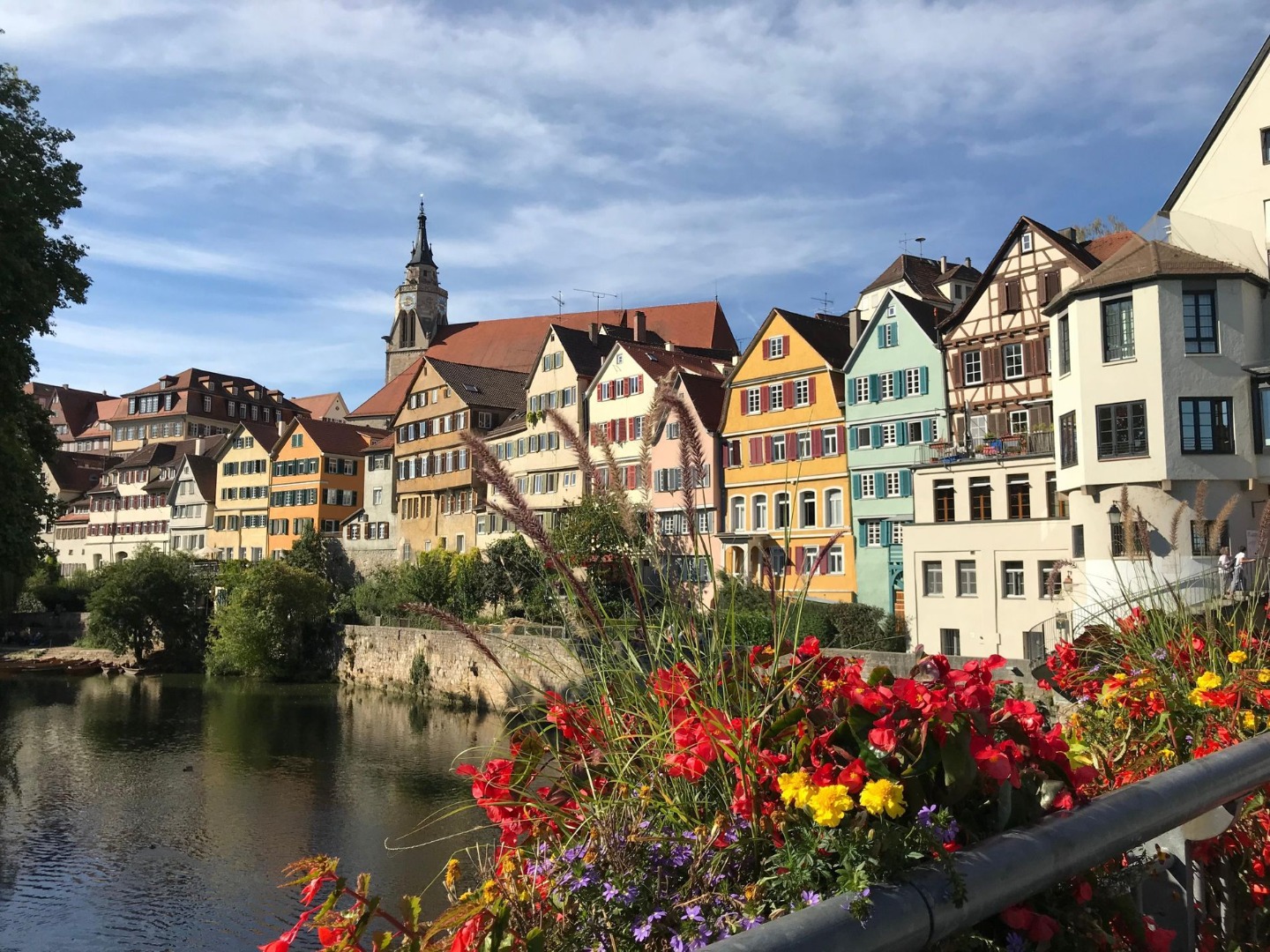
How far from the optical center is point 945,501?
29.6 metres

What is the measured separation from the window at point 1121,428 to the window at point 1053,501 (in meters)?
4.12

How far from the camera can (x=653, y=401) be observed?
2.83m

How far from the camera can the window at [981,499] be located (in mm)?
28719

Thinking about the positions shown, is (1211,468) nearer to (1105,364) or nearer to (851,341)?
(1105,364)

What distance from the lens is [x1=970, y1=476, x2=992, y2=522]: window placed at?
28719 mm

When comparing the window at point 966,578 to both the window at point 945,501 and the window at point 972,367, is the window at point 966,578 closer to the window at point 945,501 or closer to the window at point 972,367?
the window at point 945,501

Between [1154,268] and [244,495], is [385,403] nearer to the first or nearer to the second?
[244,495]

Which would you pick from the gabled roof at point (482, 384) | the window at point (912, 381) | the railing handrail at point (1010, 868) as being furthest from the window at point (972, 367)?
the railing handrail at point (1010, 868)

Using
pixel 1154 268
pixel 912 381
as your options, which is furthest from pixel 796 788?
pixel 912 381

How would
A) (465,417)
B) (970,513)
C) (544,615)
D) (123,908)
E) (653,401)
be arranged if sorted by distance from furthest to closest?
(465,417) → (970,513) → (123,908) → (544,615) → (653,401)

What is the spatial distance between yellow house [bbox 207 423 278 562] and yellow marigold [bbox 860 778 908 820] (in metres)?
66.2

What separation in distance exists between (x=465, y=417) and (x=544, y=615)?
1882 inches

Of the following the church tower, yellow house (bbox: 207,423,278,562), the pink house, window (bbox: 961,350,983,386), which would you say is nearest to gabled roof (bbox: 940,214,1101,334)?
window (bbox: 961,350,983,386)

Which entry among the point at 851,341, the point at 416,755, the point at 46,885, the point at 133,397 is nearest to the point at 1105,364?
the point at 851,341
